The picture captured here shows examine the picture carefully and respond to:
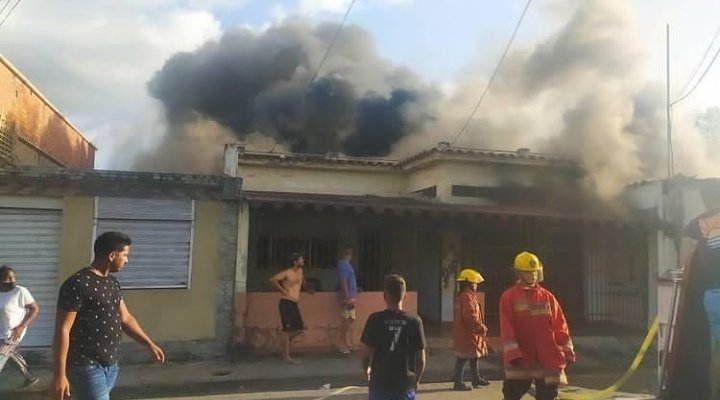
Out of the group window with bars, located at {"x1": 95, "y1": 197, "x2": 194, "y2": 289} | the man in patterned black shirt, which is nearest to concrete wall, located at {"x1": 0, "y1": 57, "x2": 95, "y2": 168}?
window with bars, located at {"x1": 95, "y1": 197, "x2": 194, "y2": 289}

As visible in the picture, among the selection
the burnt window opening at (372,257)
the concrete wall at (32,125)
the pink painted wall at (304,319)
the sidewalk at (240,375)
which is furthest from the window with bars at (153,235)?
the concrete wall at (32,125)

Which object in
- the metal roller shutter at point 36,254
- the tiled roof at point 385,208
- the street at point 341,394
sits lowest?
the street at point 341,394

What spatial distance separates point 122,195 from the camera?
864cm

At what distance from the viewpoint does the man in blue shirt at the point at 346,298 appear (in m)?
9.20

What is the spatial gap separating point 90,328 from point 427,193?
12.0 metres

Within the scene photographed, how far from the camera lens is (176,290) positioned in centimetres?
877

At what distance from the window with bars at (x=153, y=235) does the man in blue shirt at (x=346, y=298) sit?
2187mm

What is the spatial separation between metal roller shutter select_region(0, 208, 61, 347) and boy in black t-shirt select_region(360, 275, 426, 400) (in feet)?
19.9

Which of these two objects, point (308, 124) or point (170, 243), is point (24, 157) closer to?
point (170, 243)

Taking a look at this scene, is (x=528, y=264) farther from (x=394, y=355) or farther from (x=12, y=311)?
(x=12, y=311)

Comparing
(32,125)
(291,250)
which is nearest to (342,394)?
(291,250)

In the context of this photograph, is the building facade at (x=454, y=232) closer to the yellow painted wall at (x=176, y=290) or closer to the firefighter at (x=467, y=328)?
the yellow painted wall at (x=176, y=290)

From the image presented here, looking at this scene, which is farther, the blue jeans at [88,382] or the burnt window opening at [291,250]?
the burnt window opening at [291,250]

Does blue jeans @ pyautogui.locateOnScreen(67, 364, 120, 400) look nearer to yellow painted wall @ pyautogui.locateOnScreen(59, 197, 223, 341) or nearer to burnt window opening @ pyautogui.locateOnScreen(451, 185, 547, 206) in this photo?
yellow painted wall @ pyautogui.locateOnScreen(59, 197, 223, 341)
